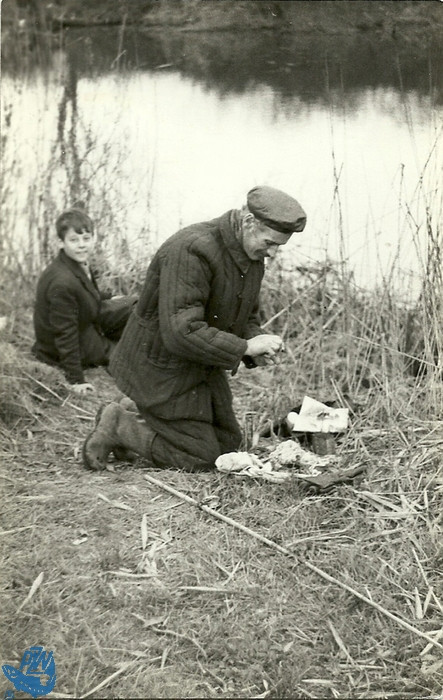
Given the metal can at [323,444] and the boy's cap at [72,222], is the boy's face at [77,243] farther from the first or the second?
the metal can at [323,444]

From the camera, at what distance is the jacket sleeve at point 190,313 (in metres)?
3.63

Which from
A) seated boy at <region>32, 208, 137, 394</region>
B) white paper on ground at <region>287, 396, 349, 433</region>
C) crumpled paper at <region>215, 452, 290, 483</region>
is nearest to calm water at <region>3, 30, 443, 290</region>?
seated boy at <region>32, 208, 137, 394</region>

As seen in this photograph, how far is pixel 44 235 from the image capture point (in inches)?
217

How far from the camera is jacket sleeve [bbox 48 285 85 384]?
16.1 feet

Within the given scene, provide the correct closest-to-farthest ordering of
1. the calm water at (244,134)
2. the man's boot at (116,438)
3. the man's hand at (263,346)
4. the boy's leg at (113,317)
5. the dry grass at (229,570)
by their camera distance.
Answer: the dry grass at (229,570)
the man's hand at (263,346)
the man's boot at (116,438)
the calm water at (244,134)
the boy's leg at (113,317)

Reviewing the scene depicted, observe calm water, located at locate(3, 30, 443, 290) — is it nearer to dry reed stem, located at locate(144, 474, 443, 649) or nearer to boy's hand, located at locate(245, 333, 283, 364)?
boy's hand, located at locate(245, 333, 283, 364)

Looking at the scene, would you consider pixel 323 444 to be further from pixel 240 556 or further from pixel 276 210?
pixel 276 210

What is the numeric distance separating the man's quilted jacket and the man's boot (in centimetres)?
10

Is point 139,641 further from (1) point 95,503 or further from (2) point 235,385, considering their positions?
(2) point 235,385

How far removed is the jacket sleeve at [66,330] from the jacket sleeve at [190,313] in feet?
4.42

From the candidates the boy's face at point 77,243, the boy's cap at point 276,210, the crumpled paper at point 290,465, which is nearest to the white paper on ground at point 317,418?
the crumpled paper at point 290,465

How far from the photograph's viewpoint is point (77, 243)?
5035 mm

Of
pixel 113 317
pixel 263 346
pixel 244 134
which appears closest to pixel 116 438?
pixel 263 346

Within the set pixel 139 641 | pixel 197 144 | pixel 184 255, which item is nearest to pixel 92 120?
pixel 197 144
